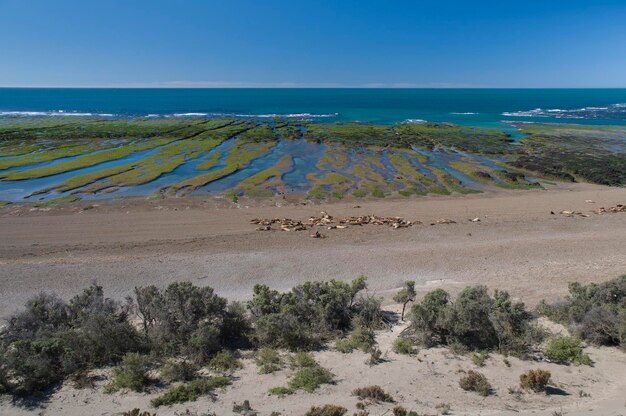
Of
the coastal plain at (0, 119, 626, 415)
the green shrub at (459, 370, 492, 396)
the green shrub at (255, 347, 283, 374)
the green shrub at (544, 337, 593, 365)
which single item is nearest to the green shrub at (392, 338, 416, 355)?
the coastal plain at (0, 119, 626, 415)

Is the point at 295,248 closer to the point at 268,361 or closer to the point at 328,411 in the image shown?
the point at 268,361

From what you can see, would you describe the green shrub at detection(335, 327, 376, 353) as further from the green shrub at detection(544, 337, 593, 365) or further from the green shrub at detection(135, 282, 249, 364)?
the green shrub at detection(544, 337, 593, 365)

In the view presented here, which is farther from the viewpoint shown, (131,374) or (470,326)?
(470,326)

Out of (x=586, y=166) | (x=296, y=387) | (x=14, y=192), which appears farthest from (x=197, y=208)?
(x=586, y=166)

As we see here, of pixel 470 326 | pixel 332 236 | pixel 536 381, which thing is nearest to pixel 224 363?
pixel 470 326

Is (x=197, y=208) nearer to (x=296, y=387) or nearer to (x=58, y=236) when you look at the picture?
(x=58, y=236)

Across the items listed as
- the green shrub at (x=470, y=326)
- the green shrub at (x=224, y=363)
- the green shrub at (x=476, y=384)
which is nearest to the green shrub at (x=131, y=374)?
the green shrub at (x=224, y=363)
